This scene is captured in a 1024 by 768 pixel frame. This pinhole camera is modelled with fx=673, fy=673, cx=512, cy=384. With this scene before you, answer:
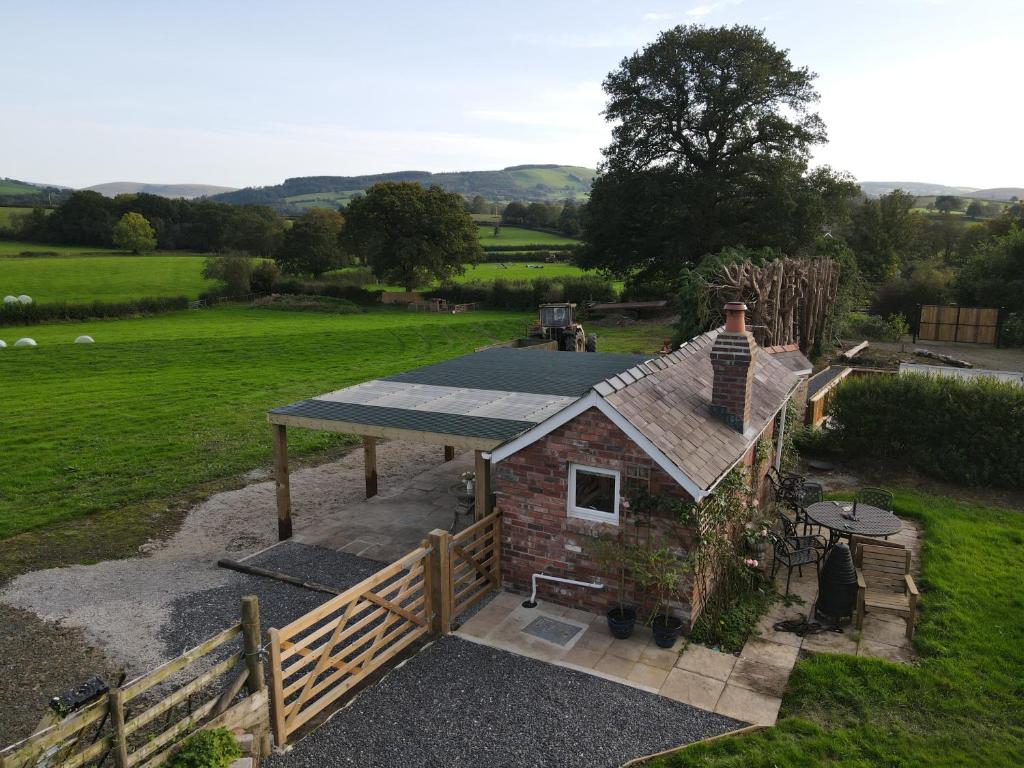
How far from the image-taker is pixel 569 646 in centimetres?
873

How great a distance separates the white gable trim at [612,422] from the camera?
8211 millimetres

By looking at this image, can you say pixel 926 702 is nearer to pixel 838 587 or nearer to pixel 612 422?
pixel 838 587

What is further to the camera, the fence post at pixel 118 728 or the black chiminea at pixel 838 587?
the black chiminea at pixel 838 587

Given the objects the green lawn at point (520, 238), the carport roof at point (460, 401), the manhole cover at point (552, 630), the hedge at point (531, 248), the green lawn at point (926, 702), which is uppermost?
the green lawn at point (520, 238)

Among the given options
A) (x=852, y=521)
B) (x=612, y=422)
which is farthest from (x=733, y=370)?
(x=852, y=521)

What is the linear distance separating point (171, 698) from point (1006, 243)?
41021 millimetres

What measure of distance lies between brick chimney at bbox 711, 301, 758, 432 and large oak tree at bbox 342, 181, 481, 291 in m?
48.9

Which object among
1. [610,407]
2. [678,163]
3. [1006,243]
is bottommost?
[610,407]

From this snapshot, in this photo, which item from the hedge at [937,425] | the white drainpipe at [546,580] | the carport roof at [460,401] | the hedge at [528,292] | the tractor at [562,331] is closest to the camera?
the white drainpipe at [546,580]

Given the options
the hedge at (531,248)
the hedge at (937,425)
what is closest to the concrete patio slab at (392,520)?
the hedge at (937,425)

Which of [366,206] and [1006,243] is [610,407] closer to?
[1006,243]

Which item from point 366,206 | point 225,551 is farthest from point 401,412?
point 366,206

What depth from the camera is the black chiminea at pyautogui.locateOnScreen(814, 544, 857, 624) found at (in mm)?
9031

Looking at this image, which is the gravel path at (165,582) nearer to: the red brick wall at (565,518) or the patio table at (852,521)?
the red brick wall at (565,518)
